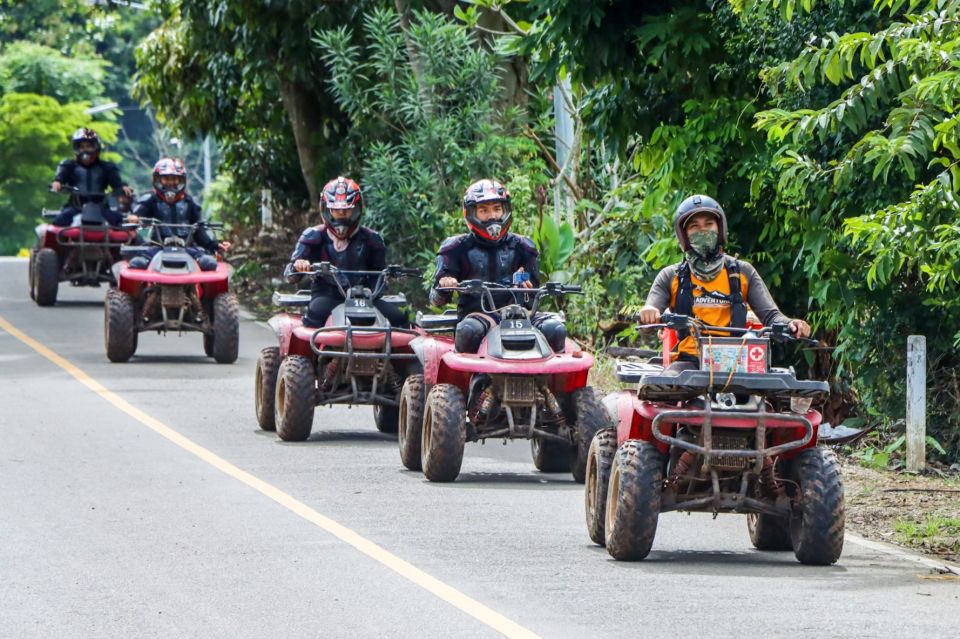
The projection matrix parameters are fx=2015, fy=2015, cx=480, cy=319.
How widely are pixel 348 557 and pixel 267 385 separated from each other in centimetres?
607

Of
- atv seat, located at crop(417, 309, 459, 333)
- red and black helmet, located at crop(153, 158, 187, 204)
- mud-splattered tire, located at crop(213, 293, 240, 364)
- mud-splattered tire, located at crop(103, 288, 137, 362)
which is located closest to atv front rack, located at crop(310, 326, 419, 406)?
atv seat, located at crop(417, 309, 459, 333)

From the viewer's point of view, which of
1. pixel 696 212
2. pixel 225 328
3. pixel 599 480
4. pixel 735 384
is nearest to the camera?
pixel 735 384

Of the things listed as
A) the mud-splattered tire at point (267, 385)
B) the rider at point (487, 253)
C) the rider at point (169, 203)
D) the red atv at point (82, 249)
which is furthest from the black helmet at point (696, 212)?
the red atv at point (82, 249)

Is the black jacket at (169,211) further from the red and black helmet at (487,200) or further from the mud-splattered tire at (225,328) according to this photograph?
the red and black helmet at (487,200)

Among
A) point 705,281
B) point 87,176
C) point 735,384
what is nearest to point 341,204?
point 705,281

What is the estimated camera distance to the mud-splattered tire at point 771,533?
11406mm

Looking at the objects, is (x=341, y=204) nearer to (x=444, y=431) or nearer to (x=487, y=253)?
(x=487, y=253)

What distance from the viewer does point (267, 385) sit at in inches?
659

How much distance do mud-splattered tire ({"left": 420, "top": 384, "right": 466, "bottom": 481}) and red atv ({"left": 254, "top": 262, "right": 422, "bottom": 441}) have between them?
6.91 ft

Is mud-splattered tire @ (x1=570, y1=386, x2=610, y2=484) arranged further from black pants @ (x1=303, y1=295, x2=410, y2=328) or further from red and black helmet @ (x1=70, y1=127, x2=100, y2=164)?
red and black helmet @ (x1=70, y1=127, x2=100, y2=164)

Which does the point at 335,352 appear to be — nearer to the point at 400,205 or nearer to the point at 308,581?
the point at 308,581

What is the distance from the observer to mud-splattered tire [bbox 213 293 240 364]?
21828 mm

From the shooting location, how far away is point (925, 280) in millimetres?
15180

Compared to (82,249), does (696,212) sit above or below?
below
